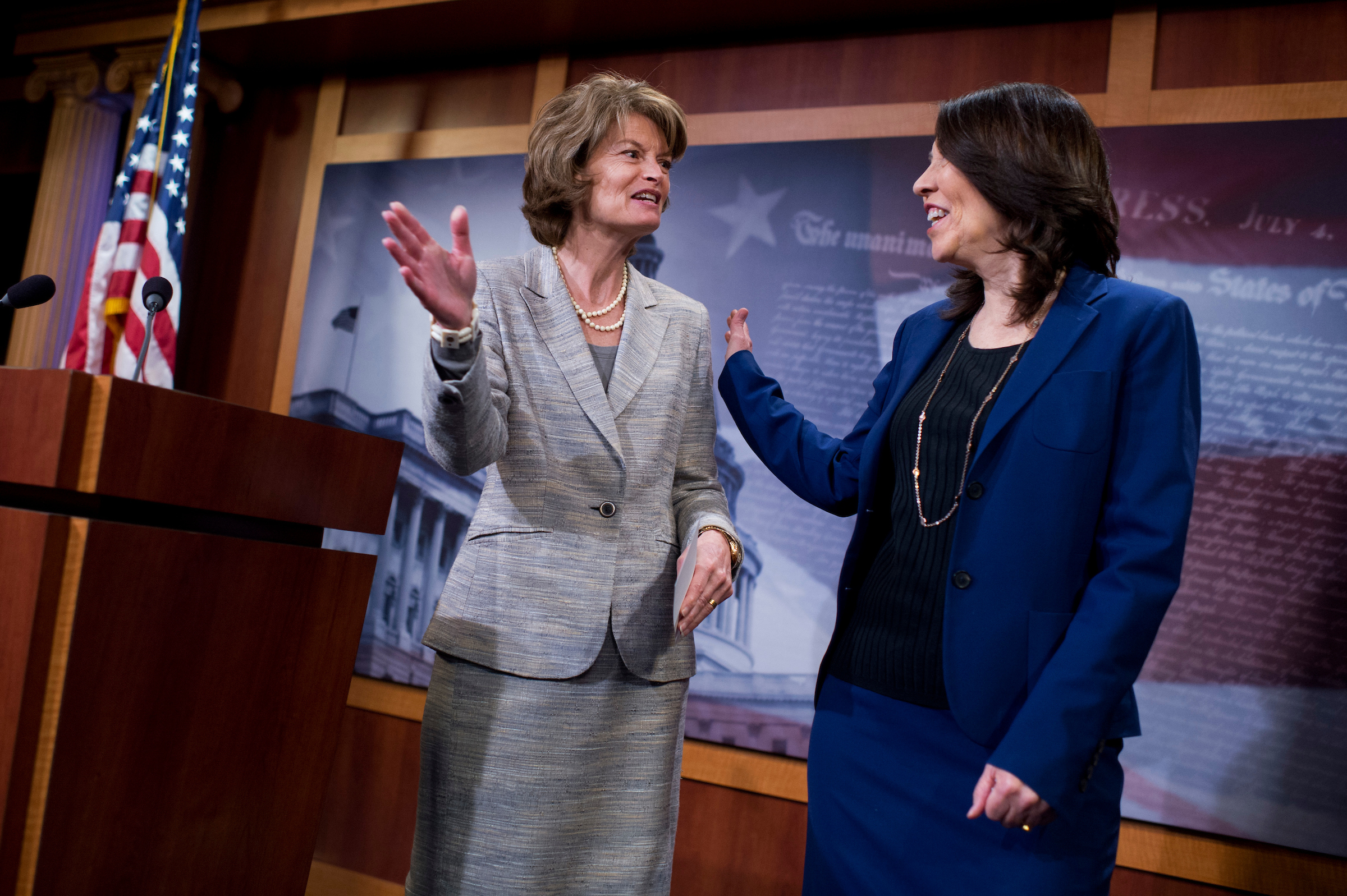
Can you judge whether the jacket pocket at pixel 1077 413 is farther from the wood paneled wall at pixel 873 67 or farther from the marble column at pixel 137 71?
the marble column at pixel 137 71

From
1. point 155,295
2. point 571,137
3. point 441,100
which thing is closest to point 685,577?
point 571,137

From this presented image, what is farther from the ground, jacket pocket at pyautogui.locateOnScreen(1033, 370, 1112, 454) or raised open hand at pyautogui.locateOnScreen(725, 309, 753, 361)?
raised open hand at pyautogui.locateOnScreen(725, 309, 753, 361)

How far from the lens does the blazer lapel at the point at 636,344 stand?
5.62 feet

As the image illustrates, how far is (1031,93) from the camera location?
1.51 m

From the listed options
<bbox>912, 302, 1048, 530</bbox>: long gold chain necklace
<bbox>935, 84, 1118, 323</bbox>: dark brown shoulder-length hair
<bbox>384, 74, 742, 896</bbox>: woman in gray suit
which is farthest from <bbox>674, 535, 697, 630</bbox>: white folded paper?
<bbox>935, 84, 1118, 323</bbox>: dark brown shoulder-length hair

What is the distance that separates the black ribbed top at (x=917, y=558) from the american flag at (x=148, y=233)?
9.70 feet

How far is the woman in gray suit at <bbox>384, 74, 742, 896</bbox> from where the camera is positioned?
1.55 metres

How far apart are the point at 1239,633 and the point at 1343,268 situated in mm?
971

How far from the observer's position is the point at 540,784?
156 centimetres

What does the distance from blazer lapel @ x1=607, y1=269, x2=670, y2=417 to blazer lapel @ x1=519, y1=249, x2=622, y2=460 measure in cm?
3

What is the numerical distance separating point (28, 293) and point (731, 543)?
1.23 m

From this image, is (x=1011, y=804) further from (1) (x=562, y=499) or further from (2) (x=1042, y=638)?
(1) (x=562, y=499)

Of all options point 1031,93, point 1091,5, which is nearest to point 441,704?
point 1031,93

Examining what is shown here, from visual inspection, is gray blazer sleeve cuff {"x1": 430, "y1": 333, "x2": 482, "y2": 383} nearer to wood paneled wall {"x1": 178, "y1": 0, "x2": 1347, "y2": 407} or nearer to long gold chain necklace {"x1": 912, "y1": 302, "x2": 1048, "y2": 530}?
long gold chain necklace {"x1": 912, "y1": 302, "x2": 1048, "y2": 530}
